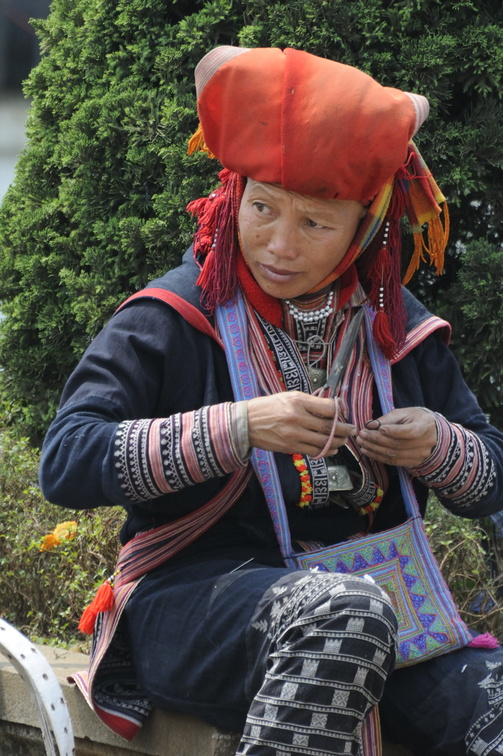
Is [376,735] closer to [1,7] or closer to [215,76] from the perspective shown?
[215,76]

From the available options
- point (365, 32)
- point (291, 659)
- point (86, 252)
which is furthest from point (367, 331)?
point (86, 252)

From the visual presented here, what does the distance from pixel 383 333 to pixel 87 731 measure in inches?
49.8

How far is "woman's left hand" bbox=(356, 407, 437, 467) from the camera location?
258 cm

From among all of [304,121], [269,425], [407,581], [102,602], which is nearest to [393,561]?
[407,581]

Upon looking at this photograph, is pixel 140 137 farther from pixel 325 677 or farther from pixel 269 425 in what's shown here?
pixel 325 677

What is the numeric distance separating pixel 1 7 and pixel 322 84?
10450mm

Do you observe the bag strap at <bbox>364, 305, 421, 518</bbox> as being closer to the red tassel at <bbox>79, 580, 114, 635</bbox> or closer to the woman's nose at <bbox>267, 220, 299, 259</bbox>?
the woman's nose at <bbox>267, 220, 299, 259</bbox>

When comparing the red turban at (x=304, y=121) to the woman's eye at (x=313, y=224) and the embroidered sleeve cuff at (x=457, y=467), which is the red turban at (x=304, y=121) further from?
the embroidered sleeve cuff at (x=457, y=467)

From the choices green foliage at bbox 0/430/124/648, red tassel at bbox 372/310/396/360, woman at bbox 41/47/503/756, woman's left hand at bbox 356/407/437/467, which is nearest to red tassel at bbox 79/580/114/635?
woman at bbox 41/47/503/756

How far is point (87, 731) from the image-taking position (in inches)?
112

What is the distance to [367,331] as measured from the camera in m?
2.88

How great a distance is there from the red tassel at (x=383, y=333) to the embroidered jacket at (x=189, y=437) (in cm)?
5

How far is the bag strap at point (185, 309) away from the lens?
2.63 m

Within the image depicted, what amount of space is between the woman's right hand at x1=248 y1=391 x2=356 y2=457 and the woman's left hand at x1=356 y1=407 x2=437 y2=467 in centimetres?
22
